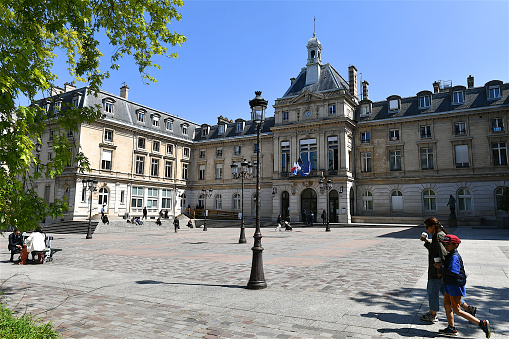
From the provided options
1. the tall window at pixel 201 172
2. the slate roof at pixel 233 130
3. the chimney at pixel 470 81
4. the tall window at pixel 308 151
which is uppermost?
the chimney at pixel 470 81

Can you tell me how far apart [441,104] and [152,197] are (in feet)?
124

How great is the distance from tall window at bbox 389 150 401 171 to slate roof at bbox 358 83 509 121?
14.6 ft

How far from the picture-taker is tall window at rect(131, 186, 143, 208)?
43938 millimetres

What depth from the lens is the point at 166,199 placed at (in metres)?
49.7

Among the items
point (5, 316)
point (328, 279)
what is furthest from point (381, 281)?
→ point (5, 316)

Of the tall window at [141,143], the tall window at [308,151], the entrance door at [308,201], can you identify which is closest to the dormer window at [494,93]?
the tall window at [308,151]

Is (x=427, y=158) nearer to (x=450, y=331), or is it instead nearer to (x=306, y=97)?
(x=306, y=97)

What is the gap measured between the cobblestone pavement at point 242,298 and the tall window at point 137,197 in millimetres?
32061

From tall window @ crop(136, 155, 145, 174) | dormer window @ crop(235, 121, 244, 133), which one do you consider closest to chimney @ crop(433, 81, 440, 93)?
dormer window @ crop(235, 121, 244, 133)

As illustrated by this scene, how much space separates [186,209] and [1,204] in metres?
47.7

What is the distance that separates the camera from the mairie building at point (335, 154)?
1442 inches

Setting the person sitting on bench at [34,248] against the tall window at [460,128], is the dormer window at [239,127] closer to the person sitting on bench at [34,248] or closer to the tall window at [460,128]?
the tall window at [460,128]

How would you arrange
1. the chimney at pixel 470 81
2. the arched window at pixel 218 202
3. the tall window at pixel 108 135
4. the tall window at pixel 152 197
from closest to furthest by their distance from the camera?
the tall window at pixel 108 135
the chimney at pixel 470 81
the tall window at pixel 152 197
the arched window at pixel 218 202

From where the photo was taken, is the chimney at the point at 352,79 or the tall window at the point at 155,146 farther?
the tall window at the point at 155,146
